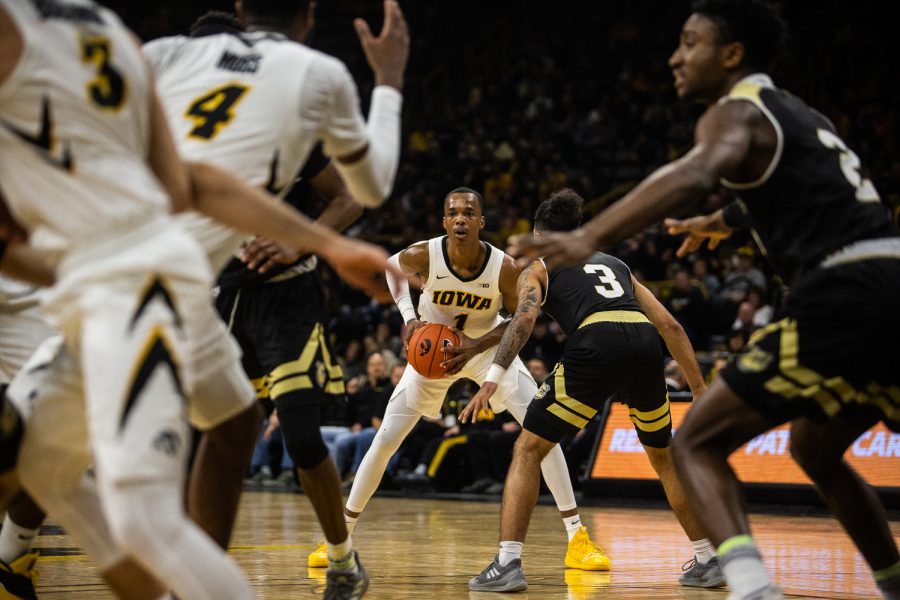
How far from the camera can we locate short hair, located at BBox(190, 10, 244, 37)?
4699 millimetres

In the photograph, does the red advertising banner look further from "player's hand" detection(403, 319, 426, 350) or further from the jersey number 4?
the jersey number 4

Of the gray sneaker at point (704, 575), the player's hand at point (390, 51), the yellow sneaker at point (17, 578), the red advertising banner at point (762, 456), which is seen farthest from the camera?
the red advertising banner at point (762, 456)

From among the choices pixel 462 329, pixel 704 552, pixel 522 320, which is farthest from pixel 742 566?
pixel 462 329

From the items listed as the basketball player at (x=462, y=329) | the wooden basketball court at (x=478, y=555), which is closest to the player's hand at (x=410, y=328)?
the basketball player at (x=462, y=329)

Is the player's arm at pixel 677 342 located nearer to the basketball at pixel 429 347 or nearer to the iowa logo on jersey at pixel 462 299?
the iowa logo on jersey at pixel 462 299

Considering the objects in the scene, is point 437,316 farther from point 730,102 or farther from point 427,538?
point 730,102

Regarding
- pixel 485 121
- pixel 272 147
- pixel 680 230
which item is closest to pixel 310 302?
pixel 272 147

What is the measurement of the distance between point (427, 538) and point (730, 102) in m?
5.61

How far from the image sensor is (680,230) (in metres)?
4.97

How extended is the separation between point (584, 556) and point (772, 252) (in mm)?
3280

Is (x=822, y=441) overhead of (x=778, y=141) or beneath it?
beneath

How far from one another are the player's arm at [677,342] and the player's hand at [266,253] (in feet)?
8.50

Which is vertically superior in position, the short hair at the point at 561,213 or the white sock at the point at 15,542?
the short hair at the point at 561,213

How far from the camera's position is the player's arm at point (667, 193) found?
12.0ft
